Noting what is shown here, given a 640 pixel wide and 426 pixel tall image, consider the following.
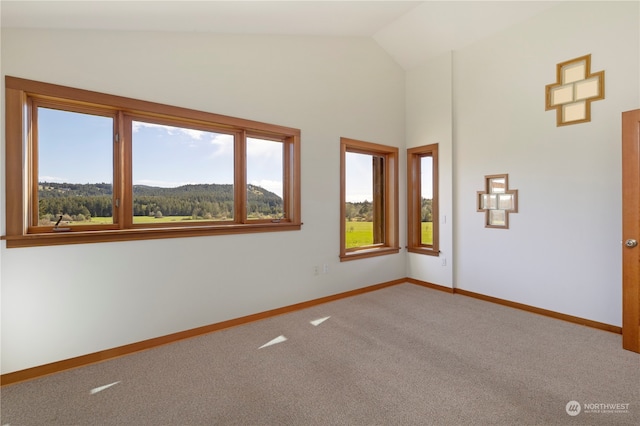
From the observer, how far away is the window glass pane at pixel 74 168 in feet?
7.88

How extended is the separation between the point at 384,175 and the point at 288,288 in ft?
8.27

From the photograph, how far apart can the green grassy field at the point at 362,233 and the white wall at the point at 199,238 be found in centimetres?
33

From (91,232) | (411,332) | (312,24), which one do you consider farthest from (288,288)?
(312,24)

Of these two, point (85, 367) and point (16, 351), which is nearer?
point (16, 351)

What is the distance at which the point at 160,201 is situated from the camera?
9.68 feet

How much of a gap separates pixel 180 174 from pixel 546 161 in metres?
4.14

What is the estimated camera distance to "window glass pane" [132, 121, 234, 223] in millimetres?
2838

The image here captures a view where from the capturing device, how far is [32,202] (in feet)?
7.64

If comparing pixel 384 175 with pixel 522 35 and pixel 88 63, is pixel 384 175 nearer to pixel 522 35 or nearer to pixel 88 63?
pixel 522 35

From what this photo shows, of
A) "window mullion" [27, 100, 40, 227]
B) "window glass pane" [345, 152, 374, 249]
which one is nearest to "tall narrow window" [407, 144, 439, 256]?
"window glass pane" [345, 152, 374, 249]

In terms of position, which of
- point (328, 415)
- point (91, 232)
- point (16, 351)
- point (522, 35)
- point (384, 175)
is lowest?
point (328, 415)

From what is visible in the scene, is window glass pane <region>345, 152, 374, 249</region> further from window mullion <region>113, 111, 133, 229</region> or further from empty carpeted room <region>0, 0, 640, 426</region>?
window mullion <region>113, 111, 133, 229</region>

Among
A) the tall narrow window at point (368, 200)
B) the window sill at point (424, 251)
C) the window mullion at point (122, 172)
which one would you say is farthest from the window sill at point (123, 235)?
the window sill at point (424, 251)

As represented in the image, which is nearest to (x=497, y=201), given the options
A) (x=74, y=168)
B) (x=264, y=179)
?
(x=264, y=179)
